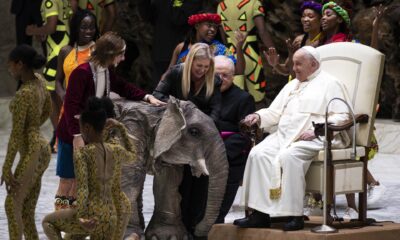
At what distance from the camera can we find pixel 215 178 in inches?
425

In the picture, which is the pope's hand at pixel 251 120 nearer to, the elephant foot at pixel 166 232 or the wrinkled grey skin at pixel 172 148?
the wrinkled grey skin at pixel 172 148

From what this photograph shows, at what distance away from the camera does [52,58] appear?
15516 millimetres

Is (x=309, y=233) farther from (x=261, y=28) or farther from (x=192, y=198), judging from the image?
(x=261, y=28)

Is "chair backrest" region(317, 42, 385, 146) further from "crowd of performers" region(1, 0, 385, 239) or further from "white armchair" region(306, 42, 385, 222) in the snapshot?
"crowd of performers" region(1, 0, 385, 239)

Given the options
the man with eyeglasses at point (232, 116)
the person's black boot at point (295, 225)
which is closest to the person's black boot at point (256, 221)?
the person's black boot at point (295, 225)

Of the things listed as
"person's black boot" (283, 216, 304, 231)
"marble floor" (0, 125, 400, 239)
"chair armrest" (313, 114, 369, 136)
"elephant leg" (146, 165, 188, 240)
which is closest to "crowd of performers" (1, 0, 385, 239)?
"person's black boot" (283, 216, 304, 231)

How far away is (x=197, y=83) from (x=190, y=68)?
162mm

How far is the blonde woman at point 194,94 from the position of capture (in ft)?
36.3

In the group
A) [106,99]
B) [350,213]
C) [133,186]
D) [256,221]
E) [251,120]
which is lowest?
[350,213]

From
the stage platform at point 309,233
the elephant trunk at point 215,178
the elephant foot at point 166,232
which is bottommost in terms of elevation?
the elephant foot at point 166,232

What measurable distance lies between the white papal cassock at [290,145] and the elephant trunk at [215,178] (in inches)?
7.1

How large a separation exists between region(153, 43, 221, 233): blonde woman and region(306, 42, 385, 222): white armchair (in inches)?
35.0

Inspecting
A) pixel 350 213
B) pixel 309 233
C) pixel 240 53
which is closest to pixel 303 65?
pixel 309 233

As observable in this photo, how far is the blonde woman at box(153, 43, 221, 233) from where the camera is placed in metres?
11.1
